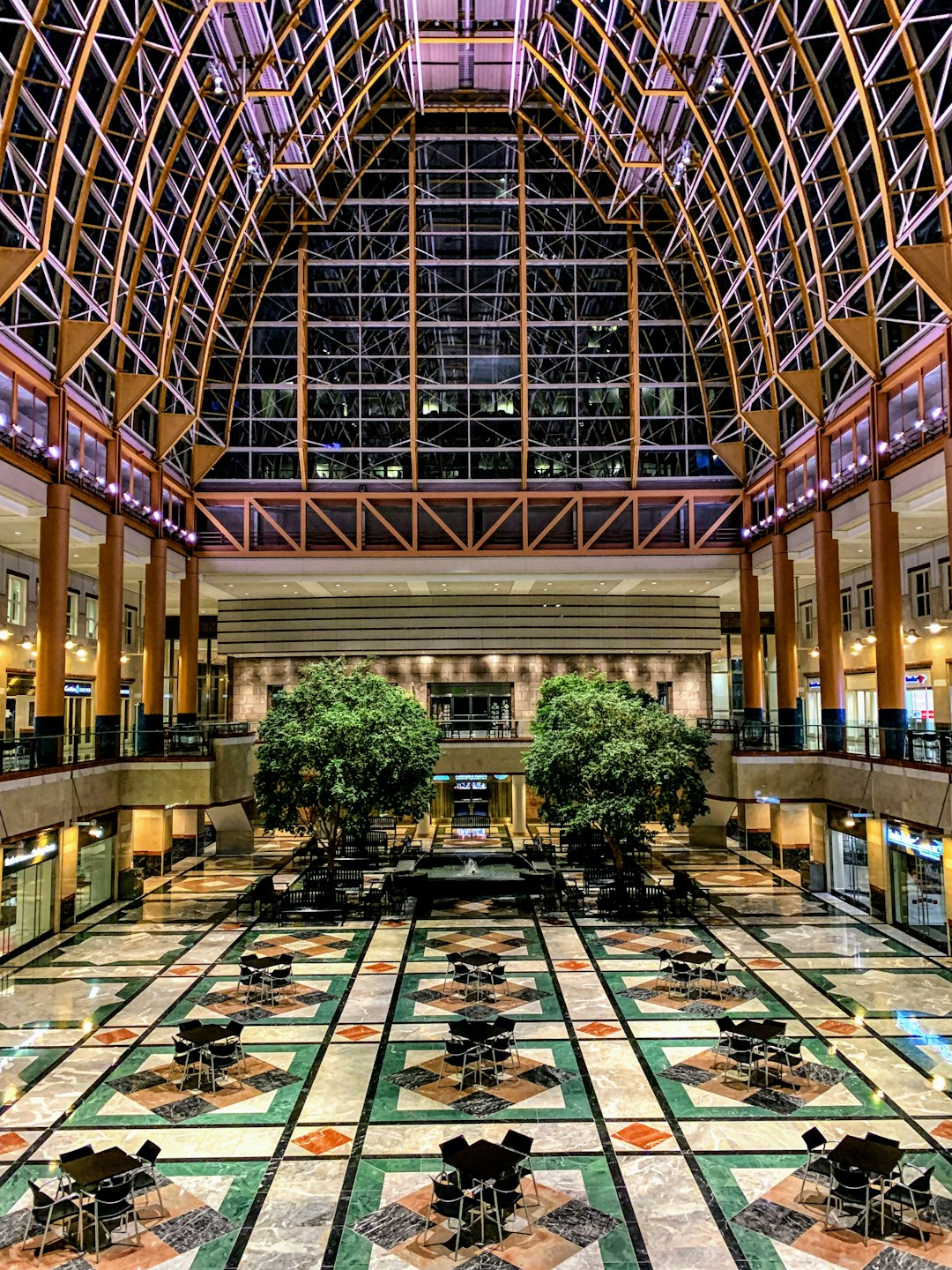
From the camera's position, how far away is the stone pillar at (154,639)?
Answer: 30842 millimetres

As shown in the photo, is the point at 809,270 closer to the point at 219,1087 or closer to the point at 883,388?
the point at 883,388

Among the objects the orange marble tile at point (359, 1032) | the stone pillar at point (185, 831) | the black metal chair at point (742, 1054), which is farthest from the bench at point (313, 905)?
the black metal chair at point (742, 1054)

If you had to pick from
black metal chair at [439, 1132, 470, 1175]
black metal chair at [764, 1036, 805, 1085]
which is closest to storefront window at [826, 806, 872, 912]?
black metal chair at [764, 1036, 805, 1085]

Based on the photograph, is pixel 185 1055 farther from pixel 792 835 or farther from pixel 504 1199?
pixel 792 835

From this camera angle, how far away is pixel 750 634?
3697 centimetres

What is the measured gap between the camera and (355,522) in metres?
37.6

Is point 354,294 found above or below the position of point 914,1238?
above

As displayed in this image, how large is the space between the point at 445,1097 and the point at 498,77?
33183 mm

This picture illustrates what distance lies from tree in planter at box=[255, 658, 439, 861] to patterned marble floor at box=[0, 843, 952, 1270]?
3.26 meters

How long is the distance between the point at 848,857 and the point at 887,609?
651 centimetres

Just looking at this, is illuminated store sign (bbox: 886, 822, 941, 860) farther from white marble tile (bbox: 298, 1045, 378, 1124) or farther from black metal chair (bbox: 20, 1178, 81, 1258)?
black metal chair (bbox: 20, 1178, 81, 1258)

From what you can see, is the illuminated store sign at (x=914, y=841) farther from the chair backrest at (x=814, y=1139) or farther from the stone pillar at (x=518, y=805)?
the stone pillar at (x=518, y=805)

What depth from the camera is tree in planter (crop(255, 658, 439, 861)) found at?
23.8 metres

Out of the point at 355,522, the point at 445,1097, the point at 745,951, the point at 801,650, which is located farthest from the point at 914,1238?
the point at 801,650
